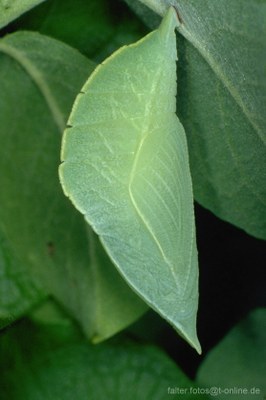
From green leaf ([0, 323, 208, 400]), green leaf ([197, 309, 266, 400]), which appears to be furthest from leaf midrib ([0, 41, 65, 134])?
green leaf ([197, 309, 266, 400])

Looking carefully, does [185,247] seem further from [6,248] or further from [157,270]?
[6,248]

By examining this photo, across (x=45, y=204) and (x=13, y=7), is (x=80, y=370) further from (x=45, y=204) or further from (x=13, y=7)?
(x=13, y=7)

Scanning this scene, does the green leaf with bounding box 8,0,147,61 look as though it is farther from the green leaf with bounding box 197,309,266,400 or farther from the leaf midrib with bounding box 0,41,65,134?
the green leaf with bounding box 197,309,266,400

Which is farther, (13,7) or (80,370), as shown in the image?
(80,370)

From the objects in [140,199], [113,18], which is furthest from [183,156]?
[113,18]


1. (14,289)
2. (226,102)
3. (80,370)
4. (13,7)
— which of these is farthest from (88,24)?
(80,370)

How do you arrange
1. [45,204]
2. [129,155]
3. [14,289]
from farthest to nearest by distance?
[45,204]
[14,289]
[129,155]
